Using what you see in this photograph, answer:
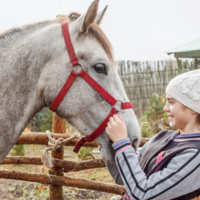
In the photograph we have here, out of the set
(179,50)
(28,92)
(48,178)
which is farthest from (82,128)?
(179,50)

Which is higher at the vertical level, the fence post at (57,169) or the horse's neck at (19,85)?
the horse's neck at (19,85)

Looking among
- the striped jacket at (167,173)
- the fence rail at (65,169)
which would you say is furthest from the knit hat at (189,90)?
the fence rail at (65,169)

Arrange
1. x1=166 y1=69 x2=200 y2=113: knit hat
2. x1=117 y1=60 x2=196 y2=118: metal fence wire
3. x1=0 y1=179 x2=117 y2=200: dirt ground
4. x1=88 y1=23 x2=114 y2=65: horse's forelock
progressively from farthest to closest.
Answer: x1=117 y1=60 x2=196 y2=118: metal fence wire < x1=0 y1=179 x2=117 y2=200: dirt ground < x1=88 y1=23 x2=114 y2=65: horse's forelock < x1=166 y1=69 x2=200 y2=113: knit hat

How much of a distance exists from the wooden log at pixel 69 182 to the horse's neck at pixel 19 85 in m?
1.69

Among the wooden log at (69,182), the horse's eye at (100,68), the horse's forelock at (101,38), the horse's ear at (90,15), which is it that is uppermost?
the horse's ear at (90,15)

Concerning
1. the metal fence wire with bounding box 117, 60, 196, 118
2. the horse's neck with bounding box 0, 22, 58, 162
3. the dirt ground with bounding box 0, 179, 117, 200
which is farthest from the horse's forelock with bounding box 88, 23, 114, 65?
the metal fence wire with bounding box 117, 60, 196, 118

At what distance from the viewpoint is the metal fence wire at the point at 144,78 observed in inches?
340

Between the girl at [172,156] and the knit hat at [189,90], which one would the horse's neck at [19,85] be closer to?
the girl at [172,156]

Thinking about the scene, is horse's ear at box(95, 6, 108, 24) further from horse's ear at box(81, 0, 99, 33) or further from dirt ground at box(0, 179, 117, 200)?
dirt ground at box(0, 179, 117, 200)

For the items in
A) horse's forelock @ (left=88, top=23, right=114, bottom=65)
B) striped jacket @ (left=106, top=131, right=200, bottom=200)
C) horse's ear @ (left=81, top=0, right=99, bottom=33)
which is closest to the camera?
striped jacket @ (left=106, top=131, right=200, bottom=200)

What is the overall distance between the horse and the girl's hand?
68 mm

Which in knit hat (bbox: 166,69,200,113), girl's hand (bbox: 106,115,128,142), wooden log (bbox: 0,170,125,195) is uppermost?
knit hat (bbox: 166,69,200,113)

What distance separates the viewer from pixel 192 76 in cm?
125

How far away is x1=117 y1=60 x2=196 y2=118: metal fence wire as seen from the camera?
8.65 m
